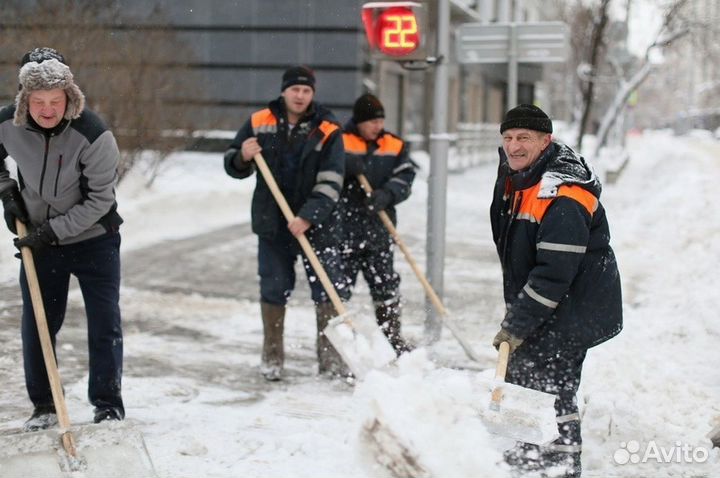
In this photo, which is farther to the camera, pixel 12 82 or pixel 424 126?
pixel 424 126

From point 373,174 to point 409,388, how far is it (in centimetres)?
274

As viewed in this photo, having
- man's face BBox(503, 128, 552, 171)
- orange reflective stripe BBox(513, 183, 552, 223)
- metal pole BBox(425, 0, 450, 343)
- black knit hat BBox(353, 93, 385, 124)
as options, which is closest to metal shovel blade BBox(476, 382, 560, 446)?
orange reflective stripe BBox(513, 183, 552, 223)

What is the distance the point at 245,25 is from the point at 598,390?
45.0 ft

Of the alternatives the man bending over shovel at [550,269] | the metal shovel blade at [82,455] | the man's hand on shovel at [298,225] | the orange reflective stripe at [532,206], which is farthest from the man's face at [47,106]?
the orange reflective stripe at [532,206]

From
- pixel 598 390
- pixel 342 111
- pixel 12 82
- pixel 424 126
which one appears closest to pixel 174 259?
pixel 12 82

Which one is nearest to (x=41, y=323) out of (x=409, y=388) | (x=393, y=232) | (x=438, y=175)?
(x=409, y=388)

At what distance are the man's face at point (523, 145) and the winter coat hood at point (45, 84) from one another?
1888 millimetres

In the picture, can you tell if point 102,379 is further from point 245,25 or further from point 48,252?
point 245,25

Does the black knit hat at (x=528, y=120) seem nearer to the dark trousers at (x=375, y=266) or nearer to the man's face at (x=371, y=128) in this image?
the man's face at (x=371, y=128)

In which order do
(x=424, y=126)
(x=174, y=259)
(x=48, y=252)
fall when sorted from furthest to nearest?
(x=424, y=126), (x=174, y=259), (x=48, y=252)

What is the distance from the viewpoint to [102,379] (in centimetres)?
424

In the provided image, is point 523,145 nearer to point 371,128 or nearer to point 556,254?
point 556,254

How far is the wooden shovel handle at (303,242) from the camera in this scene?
5.00 m

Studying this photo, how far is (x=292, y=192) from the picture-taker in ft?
17.5
